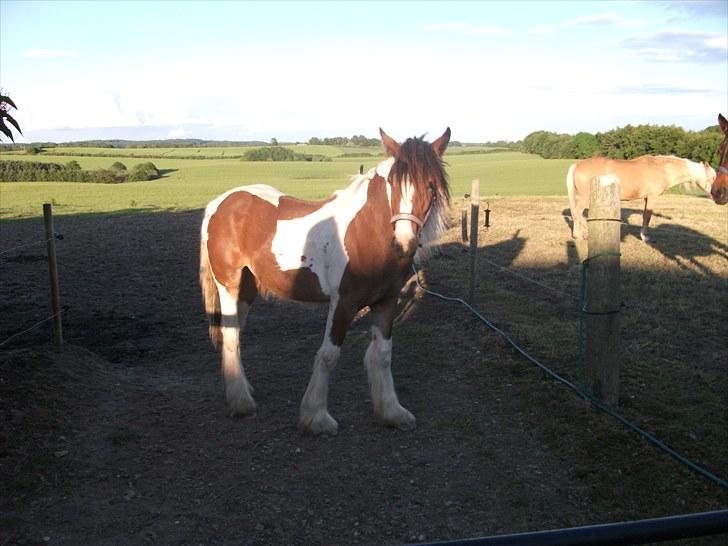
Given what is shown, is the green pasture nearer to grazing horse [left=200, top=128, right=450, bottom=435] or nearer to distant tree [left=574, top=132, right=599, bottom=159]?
distant tree [left=574, top=132, right=599, bottom=159]

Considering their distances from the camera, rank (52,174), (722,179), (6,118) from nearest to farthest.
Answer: (6,118) → (722,179) → (52,174)

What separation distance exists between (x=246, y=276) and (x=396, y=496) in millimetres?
2526

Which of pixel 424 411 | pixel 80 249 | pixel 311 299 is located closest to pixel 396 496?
pixel 424 411

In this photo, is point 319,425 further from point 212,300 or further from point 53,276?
point 53,276

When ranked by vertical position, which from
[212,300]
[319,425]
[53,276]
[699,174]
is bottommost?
[319,425]

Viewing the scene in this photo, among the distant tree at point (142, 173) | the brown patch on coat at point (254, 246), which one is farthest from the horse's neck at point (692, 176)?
the distant tree at point (142, 173)

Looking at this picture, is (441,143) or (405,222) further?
(441,143)

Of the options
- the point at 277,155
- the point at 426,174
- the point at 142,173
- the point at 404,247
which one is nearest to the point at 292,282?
the point at 404,247

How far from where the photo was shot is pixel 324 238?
16.1ft

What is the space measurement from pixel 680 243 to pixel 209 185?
30.6 m

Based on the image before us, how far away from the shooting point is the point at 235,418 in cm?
530

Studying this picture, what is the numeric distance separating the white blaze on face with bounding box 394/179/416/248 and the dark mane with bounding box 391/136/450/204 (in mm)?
47

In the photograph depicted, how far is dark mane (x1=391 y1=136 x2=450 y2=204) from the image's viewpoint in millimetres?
4309

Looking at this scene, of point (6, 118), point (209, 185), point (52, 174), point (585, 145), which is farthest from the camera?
point (585, 145)
